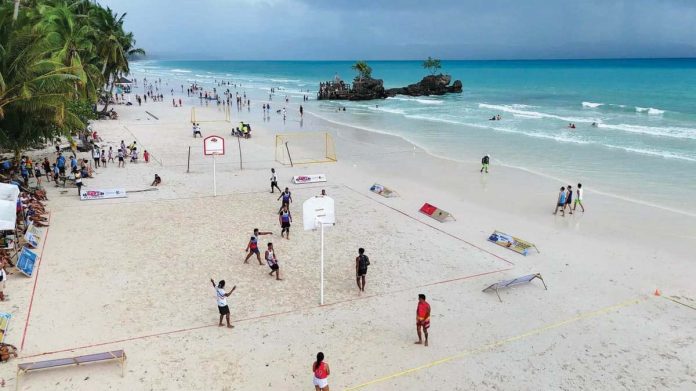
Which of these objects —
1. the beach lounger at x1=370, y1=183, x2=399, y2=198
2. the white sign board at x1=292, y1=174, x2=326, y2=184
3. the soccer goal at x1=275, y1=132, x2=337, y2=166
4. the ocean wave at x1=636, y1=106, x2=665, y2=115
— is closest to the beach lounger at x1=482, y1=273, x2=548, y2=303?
the beach lounger at x1=370, y1=183, x2=399, y2=198

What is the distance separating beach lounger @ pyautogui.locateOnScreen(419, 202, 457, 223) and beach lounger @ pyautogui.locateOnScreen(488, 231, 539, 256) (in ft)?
7.56

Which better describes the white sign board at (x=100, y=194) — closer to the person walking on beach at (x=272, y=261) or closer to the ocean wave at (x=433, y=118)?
the person walking on beach at (x=272, y=261)

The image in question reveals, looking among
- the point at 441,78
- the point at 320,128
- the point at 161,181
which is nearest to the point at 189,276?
the point at 161,181

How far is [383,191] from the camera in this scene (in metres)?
22.0

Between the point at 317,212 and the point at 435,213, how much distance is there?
28.0 ft

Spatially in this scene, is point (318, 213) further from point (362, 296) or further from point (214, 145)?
point (214, 145)

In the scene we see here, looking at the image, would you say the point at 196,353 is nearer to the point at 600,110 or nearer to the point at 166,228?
the point at 166,228

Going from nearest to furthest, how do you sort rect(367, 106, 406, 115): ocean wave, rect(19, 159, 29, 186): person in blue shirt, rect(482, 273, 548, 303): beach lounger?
rect(482, 273, 548, 303): beach lounger → rect(19, 159, 29, 186): person in blue shirt → rect(367, 106, 406, 115): ocean wave

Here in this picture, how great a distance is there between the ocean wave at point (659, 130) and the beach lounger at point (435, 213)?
2989cm

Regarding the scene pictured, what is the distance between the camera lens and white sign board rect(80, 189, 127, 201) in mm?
19859

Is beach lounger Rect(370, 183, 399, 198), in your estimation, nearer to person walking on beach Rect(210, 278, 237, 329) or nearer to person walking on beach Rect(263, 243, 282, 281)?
person walking on beach Rect(263, 243, 282, 281)

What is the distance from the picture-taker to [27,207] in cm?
1680

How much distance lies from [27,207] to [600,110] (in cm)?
6044

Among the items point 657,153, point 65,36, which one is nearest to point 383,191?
point 65,36
